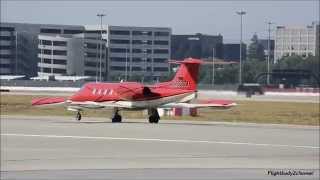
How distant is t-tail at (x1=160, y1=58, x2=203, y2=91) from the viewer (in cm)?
4138

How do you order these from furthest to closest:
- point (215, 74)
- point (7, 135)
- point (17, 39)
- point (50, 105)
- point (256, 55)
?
point (256, 55) < point (215, 74) < point (17, 39) < point (50, 105) < point (7, 135)

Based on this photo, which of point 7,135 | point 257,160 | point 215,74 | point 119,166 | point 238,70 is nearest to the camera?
point 119,166

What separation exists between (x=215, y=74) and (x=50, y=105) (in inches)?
3502

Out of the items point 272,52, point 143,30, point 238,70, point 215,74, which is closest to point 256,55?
point 272,52

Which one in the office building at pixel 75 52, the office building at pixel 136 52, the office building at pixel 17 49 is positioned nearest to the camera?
the office building at pixel 75 52

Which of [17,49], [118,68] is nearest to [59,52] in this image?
[118,68]

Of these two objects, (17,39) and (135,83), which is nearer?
(135,83)

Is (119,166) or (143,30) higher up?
(143,30)

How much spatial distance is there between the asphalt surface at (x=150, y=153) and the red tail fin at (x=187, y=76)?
835 centimetres

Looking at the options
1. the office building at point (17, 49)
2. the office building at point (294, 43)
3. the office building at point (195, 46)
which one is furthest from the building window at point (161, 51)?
the office building at point (294, 43)

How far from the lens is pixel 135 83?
138 ft

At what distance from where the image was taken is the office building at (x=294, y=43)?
175m

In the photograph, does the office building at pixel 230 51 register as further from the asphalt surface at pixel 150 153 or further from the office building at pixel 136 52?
the asphalt surface at pixel 150 153

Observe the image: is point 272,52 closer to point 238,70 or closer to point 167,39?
point 238,70
